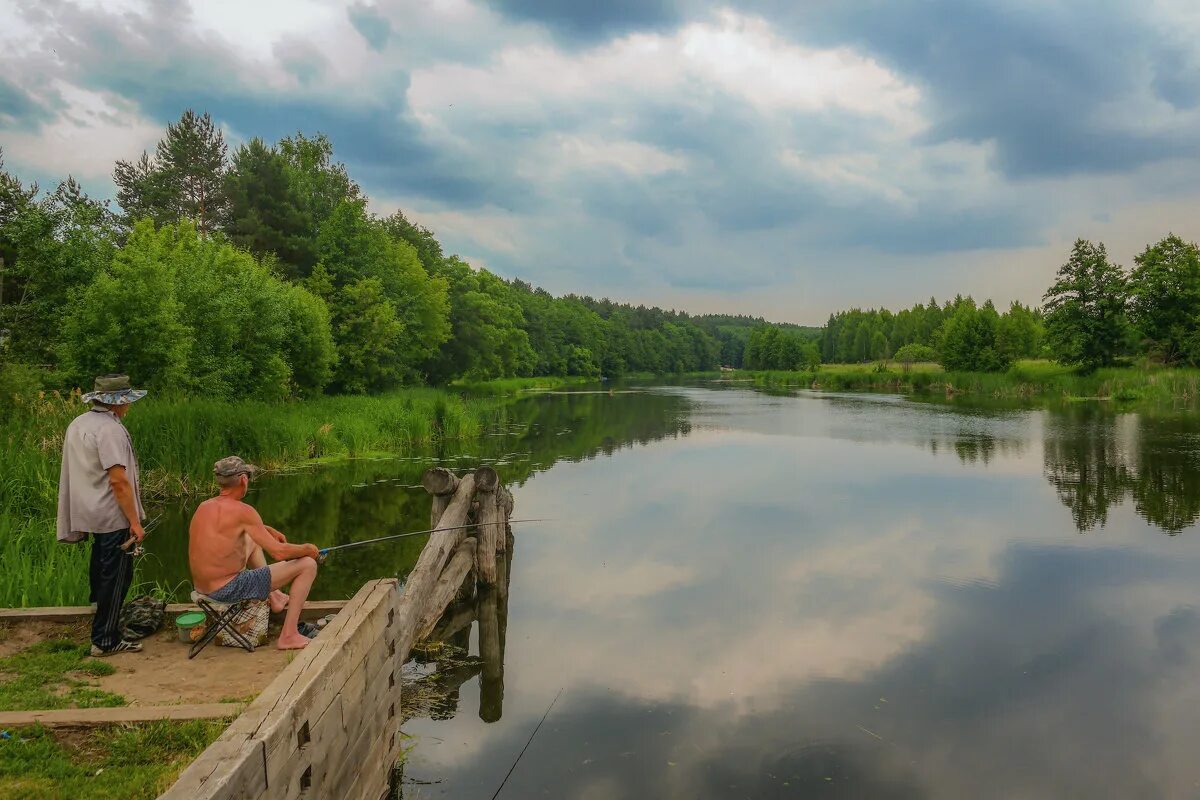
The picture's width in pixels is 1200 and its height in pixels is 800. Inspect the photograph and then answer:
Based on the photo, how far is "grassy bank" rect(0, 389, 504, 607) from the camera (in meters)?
8.00

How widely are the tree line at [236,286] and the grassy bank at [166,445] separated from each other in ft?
5.18

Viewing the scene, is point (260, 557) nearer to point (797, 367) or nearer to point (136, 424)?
point (136, 424)

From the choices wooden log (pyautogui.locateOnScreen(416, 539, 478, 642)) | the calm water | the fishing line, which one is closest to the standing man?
the calm water

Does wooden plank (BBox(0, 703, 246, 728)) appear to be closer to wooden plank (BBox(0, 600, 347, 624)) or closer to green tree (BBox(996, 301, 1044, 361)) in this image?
wooden plank (BBox(0, 600, 347, 624))

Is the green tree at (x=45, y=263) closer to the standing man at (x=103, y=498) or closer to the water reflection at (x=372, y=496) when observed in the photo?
the water reflection at (x=372, y=496)

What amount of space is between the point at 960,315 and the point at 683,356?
88343 millimetres

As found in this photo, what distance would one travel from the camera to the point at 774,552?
485 inches

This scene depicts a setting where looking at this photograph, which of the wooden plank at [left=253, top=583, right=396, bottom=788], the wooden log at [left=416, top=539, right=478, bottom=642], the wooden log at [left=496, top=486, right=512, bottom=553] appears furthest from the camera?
the wooden log at [left=496, top=486, right=512, bottom=553]

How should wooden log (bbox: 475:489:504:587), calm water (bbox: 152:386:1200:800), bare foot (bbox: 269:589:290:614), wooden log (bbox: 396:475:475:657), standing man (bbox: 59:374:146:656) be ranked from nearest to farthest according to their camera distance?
standing man (bbox: 59:374:146:656), bare foot (bbox: 269:589:290:614), calm water (bbox: 152:386:1200:800), wooden log (bbox: 396:475:475:657), wooden log (bbox: 475:489:504:587)

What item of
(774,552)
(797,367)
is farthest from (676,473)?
(797,367)

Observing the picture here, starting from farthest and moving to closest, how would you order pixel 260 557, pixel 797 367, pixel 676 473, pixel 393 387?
pixel 797 367, pixel 393 387, pixel 676 473, pixel 260 557

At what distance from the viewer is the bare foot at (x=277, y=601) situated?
586cm

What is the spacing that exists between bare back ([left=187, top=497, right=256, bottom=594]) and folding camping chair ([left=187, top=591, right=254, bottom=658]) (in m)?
0.16

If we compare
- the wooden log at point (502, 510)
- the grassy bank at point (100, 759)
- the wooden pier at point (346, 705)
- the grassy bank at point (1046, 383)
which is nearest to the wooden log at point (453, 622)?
the wooden pier at point (346, 705)
